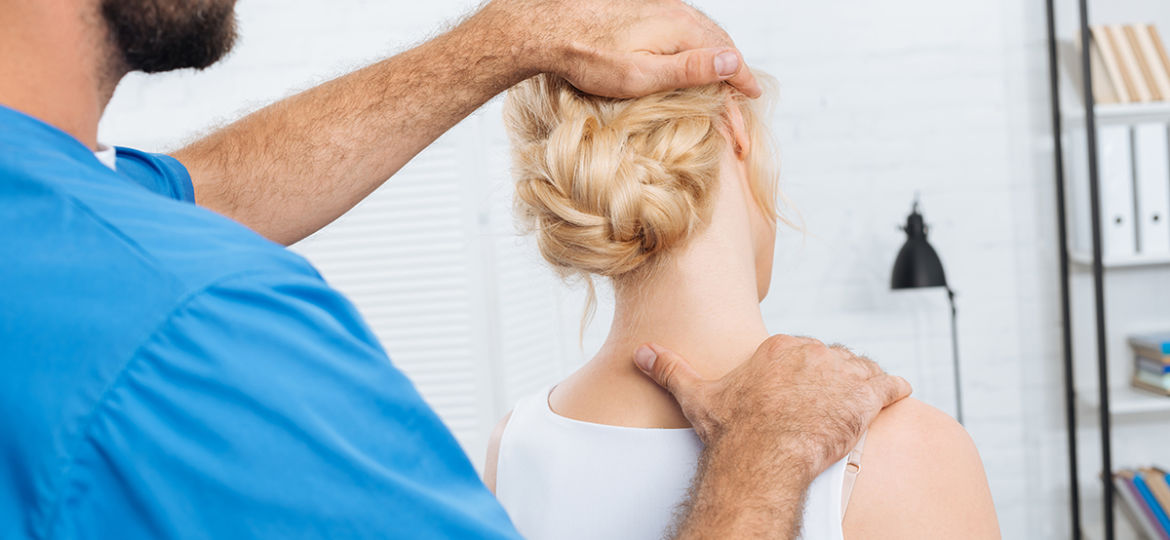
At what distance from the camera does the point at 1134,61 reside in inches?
102

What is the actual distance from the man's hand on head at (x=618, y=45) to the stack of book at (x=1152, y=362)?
2305 millimetres

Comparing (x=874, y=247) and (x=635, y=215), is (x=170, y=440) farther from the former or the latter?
(x=874, y=247)

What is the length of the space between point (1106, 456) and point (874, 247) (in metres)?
0.92

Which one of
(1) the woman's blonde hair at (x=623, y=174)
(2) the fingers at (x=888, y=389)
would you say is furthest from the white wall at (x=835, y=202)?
(2) the fingers at (x=888, y=389)

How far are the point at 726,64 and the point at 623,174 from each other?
16 cm

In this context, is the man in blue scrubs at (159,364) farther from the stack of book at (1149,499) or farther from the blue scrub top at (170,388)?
the stack of book at (1149,499)

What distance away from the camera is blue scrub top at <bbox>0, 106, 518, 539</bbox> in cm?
41

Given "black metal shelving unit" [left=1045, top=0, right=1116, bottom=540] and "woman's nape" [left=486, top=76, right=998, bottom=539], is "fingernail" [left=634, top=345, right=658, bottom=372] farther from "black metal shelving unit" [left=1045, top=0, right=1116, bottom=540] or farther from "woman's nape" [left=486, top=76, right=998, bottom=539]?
"black metal shelving unit" [left=1045, top=0, right=1116, bottom=540]

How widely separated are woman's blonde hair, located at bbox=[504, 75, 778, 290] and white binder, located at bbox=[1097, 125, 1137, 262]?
6.72 feet

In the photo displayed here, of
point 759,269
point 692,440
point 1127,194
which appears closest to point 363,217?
point 759,269

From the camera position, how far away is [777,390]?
0.76 meters

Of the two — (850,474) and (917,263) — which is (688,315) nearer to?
(850,474)

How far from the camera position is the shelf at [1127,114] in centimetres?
253

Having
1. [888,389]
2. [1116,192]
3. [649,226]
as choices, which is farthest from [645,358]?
[1116,192]
